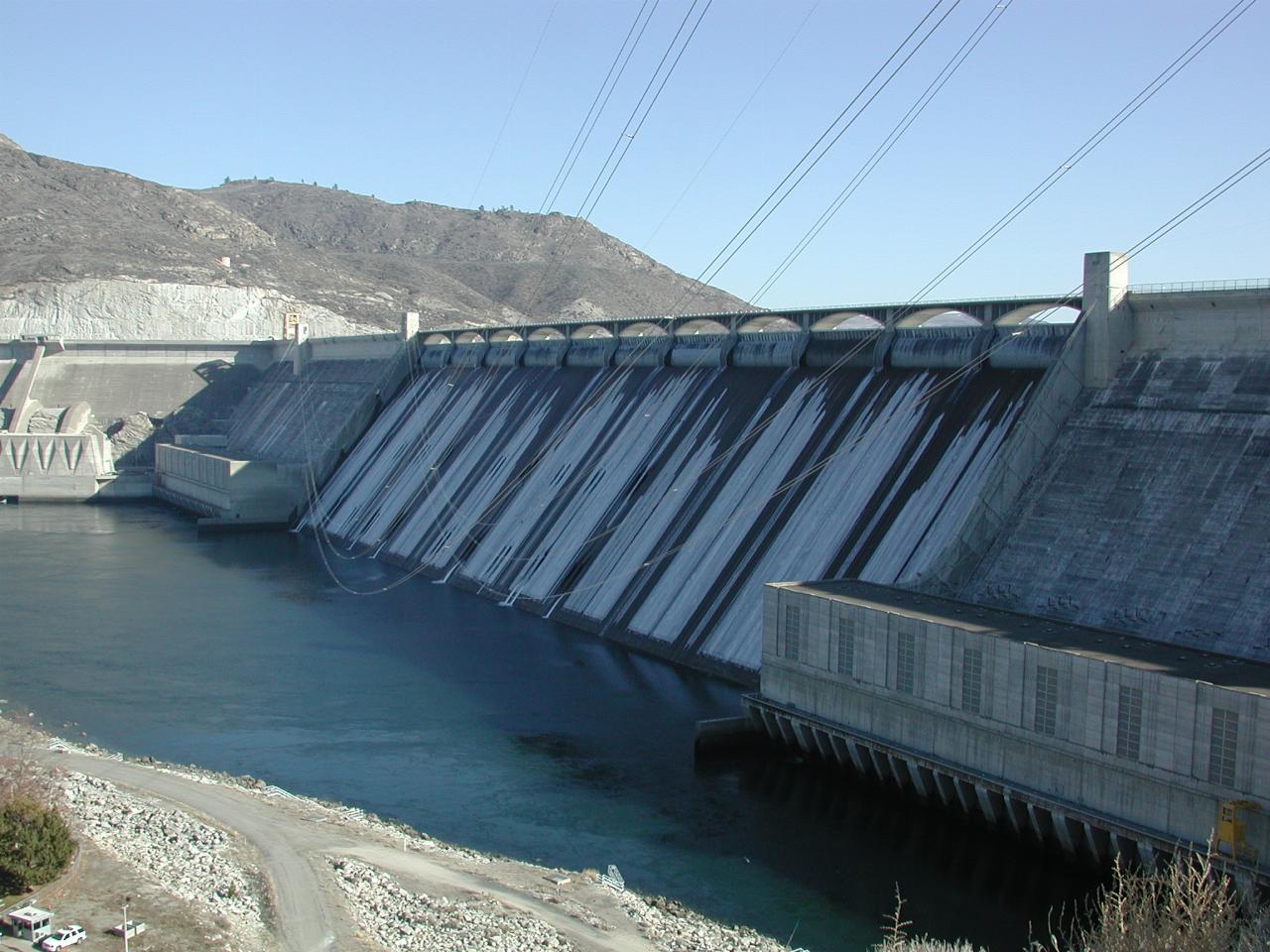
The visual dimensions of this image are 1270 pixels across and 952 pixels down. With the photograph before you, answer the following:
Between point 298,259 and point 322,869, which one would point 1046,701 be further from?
point 298,259

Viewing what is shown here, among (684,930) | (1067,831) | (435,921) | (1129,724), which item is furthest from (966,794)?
(435,921)

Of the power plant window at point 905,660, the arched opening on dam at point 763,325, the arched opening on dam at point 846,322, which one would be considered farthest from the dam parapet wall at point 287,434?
the power plant window at point 905,660

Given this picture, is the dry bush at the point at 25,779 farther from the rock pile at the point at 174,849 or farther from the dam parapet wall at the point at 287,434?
the dam parapet wall at the point at 287,434

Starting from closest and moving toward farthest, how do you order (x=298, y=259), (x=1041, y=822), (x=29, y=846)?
(x=29, y=846) → (x=1041, y=822) → (x=298, y=259)

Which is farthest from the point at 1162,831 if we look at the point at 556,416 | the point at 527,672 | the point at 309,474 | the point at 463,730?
the point at 309,474

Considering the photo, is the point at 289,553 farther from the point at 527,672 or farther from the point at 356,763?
the point at 356,763

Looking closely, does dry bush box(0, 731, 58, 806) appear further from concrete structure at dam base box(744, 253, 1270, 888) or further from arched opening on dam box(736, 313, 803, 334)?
arched opening on dam box(736, 313, 803, 334)
